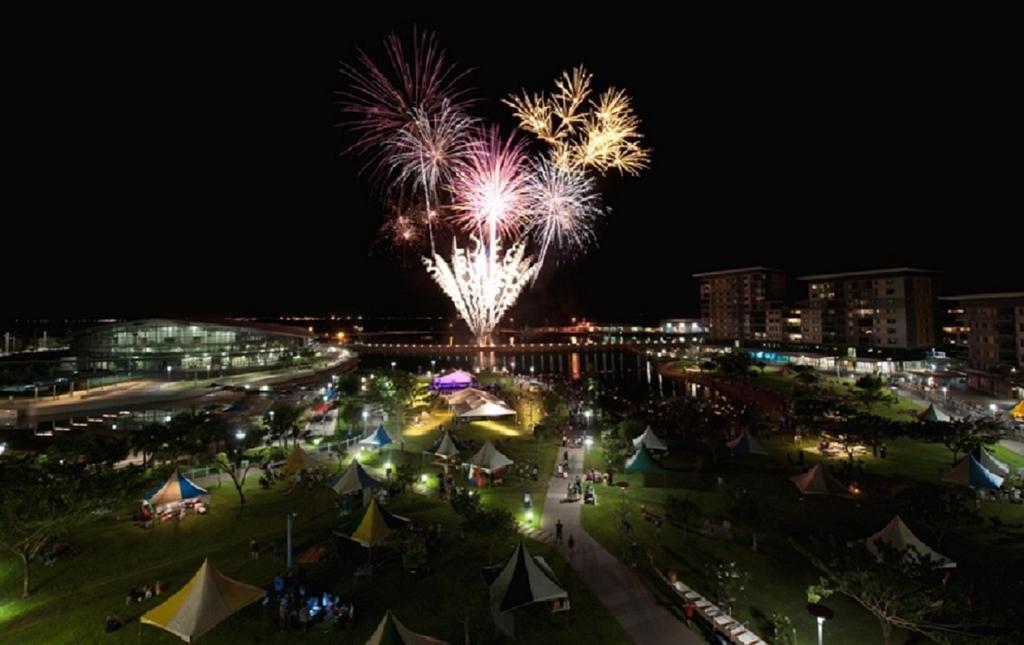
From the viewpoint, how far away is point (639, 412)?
31797 millimetres

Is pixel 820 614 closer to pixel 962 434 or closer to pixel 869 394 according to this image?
pixel 962 434

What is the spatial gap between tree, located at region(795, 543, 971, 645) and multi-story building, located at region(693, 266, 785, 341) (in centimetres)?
9117

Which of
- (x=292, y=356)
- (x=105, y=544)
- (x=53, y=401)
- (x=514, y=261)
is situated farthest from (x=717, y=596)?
(x=292, y=356)

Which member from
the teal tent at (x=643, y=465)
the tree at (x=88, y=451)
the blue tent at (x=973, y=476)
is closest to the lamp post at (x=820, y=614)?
the teal tent at (x=643, y=465)

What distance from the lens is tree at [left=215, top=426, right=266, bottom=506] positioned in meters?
20.1

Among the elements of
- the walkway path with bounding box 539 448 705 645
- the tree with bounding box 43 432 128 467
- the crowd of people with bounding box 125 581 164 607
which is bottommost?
the walkway path with bounding box 539 448 705 645

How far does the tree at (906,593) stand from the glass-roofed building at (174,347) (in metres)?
50.1

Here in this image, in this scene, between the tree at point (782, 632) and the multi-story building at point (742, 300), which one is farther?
the multi-story building at point (742, 300)

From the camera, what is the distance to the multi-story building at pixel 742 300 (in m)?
98.1

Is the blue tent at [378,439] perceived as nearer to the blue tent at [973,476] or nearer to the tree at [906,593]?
the tree at [906,593]

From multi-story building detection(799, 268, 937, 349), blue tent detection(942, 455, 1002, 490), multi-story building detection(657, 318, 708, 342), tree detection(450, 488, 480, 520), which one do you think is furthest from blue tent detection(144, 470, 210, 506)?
multi-story building detection(657, 318, 708, 342)

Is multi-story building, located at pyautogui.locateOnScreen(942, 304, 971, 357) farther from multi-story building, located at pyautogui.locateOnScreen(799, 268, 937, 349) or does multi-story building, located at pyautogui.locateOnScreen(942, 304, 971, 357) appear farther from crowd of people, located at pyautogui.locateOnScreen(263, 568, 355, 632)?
crowd of people, located at pyautogui.locateOnScreen(263, 568, 355, 632)

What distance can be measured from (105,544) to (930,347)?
84.2 m

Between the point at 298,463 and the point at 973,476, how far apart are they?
25.0m
